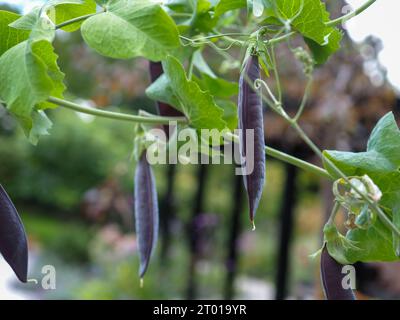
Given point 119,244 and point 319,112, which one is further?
point 119,244

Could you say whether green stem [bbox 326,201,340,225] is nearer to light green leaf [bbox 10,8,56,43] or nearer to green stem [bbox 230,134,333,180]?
green stem [bbox 230,134,333,180]

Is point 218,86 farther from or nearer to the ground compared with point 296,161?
farther from the ground

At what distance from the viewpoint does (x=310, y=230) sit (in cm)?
550

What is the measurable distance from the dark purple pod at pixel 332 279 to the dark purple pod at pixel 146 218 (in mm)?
142

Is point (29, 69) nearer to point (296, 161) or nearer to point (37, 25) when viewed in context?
point (37, 25)

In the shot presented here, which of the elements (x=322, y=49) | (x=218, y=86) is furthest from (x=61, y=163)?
(x=322, y=49)

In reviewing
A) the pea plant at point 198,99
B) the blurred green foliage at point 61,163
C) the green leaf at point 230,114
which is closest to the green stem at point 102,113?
the pea plant at point 198,99

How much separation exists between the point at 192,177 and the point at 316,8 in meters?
5.35

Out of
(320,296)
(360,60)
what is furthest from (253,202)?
(360,60)

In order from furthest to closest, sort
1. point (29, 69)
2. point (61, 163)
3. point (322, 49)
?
point (61, 163), point (322, 49), point (29, 69)

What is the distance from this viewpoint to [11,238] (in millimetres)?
399

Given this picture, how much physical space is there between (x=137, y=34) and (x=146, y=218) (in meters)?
0.18

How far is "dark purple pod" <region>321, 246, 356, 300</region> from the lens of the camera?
0.41 m
